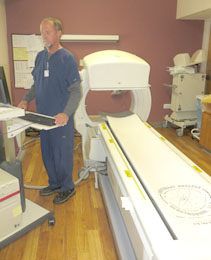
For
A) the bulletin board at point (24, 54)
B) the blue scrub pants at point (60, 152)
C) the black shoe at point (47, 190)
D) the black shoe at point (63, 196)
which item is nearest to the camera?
the blue scrub pants at point (60, 152)

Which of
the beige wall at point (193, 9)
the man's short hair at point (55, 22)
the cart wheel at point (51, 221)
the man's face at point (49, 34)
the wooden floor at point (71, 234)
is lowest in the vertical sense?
the wooden floor at point (71, 234)

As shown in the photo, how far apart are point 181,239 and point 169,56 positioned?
4.06 meters

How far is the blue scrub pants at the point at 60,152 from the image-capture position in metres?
2.22

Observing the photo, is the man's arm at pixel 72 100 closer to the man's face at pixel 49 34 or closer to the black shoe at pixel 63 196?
the man's face at pixel 49 34

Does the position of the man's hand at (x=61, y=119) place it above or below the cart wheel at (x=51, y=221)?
above

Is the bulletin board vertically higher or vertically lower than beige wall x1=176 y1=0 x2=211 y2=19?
lower

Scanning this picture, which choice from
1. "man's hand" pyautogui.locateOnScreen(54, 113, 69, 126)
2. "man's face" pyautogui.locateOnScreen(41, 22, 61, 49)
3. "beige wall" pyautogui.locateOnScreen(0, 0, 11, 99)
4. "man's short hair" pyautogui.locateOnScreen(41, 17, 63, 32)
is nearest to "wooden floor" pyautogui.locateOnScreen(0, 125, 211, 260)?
"man's hand" pyautogui.locateOnScreen(54, 113, 69, 126)

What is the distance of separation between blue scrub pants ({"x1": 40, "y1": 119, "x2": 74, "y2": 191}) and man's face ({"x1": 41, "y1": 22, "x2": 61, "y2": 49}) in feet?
2.08

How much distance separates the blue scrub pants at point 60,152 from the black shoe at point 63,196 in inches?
1.4

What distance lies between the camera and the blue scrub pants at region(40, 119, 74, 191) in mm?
2221

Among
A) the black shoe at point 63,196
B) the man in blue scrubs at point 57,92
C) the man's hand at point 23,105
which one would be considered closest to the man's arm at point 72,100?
the man in blue scrubs at point 57,92

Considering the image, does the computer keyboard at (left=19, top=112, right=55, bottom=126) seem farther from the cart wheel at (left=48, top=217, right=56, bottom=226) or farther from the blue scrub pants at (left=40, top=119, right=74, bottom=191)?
the cart wheel at (left=48, top=217, right=56, bottom=226)

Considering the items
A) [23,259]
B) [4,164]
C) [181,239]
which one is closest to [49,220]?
[23,259]

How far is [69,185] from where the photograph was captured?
2.39 metres
